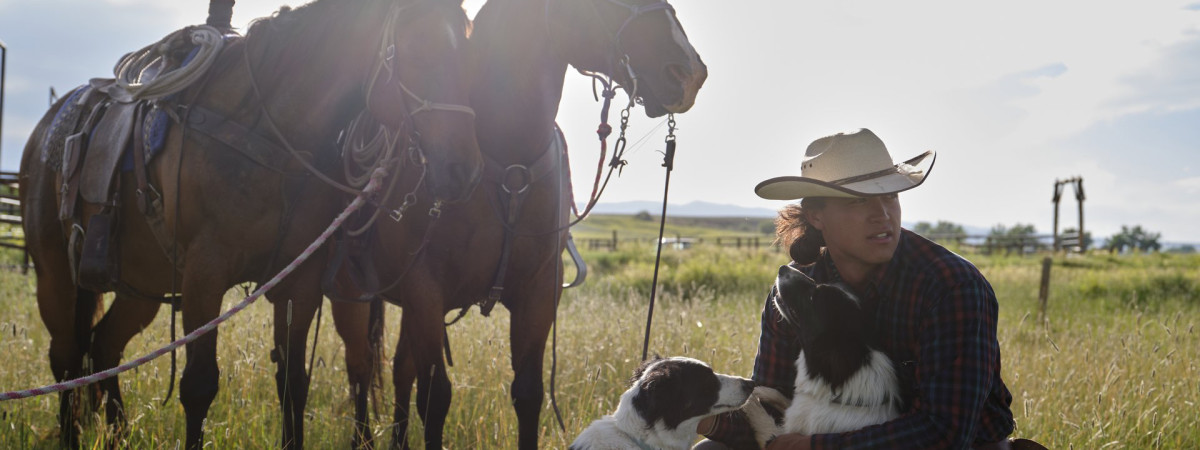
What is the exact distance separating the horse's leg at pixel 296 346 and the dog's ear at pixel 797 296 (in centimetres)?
222

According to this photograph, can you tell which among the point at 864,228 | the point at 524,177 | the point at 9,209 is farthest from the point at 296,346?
the point at 9,209

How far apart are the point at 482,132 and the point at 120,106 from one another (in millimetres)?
2096

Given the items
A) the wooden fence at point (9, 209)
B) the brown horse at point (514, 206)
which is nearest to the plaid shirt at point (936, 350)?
the brown horse at point (514, 206)

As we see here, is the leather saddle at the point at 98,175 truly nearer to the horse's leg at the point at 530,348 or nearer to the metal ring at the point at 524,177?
the metal ring at the point at 524,177

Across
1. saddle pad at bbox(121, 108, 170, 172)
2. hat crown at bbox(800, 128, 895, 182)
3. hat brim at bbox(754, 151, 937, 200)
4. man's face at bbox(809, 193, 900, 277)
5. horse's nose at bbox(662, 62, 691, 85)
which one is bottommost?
man's face at bbox(809, 193, 900, 277)

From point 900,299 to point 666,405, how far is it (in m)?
0.86

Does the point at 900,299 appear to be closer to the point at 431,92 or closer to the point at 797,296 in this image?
the point at 797,296

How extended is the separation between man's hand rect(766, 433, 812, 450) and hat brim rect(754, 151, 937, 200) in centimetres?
78

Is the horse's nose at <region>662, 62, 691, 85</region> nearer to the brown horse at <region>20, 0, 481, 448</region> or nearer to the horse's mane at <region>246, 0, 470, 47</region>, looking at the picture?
the brown horse at <region>20, 0, 481, 448</region>

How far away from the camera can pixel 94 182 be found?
369 cm

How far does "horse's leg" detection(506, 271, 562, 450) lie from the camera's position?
338 cm

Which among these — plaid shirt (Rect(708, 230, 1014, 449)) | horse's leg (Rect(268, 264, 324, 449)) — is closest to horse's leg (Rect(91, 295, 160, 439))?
horse's leg (Rect(268, 264, 324, 449))

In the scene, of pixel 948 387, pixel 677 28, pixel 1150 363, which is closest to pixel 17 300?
pixel 677 28

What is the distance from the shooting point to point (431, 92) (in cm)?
298
